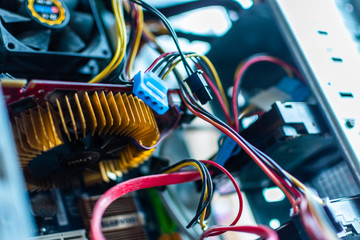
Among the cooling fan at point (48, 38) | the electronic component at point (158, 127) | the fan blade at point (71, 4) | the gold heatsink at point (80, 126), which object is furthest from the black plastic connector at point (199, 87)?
the fan blade at point (71, 4)

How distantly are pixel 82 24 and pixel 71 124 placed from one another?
0.32m

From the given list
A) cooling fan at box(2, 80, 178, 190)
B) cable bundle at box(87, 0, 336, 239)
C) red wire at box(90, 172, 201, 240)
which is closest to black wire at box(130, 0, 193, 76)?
cable bundle at box(87, 0, 336, 239)

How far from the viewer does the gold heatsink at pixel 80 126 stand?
63cm

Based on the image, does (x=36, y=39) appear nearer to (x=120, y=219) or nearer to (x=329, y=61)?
(x=120, y=219)

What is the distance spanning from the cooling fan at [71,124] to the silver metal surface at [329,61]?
1.32ft

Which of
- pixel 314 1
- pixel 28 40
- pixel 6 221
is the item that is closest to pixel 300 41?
pixel 314 1

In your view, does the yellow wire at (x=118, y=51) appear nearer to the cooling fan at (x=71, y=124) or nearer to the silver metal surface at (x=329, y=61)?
the cooling fan at (x=71, y=124)

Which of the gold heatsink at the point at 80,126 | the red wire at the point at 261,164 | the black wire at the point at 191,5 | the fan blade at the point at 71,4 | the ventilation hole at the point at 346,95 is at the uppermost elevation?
the black wire at the point at 191,5

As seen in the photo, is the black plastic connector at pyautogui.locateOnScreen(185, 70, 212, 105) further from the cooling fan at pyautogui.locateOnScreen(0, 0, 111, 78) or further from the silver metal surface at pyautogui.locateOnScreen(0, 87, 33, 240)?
the silver metal surface at pyautogui.locateOnScreen(0, 87, 33, 240)

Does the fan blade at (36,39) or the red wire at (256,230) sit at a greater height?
the fan blade at (36,39)

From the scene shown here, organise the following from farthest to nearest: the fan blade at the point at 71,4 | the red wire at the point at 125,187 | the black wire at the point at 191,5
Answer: the black wire at the point at 191,5
the fan blade at the point at 71,4
the red wire at the point at 125,187

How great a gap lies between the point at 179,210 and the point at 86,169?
1.08 feet

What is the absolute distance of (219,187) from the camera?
1.01 metres

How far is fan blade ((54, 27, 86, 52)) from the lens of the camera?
2.73 ft
